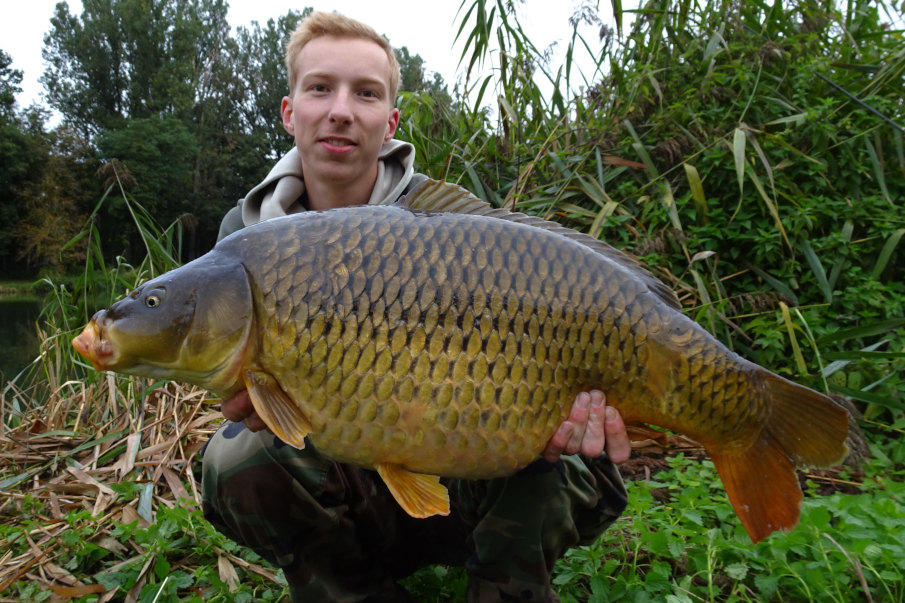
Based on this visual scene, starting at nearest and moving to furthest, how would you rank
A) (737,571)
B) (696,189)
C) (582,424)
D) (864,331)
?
(582,424)
(737,571)
(864,331)
(696,189)

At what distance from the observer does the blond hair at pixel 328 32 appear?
1.94m

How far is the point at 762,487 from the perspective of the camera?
3.99ft

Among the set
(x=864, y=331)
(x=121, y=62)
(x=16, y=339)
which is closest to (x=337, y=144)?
(x=864, y=331)

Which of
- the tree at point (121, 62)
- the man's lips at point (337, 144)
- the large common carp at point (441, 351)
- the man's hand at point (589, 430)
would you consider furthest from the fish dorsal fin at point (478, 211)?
the tree at point (121, 62)

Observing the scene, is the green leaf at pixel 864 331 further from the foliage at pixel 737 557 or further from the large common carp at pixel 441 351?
the large common carp at pixel 441 351

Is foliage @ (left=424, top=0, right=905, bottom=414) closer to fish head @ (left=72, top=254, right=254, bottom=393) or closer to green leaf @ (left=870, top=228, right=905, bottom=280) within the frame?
green leaf @ (left=870, top=228, right=905, bottom=280)

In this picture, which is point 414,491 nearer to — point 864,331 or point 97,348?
point 97,348

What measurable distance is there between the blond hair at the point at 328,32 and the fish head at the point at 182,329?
1065mm

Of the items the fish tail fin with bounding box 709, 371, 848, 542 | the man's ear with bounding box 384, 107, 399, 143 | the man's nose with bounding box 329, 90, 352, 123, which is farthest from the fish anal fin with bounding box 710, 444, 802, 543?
the man's ear with bounding box 384, 107, 399, 143

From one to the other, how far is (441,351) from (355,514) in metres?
0.59

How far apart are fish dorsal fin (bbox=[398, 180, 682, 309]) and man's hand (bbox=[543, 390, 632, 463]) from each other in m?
0.23

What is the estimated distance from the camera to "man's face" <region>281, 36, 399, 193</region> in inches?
70.2

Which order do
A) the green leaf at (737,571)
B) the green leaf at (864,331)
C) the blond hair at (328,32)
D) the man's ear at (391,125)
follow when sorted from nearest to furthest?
1. the green leaf at (737,571)
2. the blond hair at (328,32)
3. the man's ear at (391,125)
4. the green leaf at (864,331)

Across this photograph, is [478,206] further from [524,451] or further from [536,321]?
[524,451]
